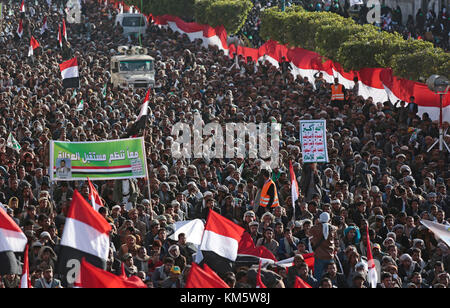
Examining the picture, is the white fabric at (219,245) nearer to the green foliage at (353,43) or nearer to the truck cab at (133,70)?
the green foliage at (353,43)

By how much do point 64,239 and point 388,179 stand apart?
8817 mm

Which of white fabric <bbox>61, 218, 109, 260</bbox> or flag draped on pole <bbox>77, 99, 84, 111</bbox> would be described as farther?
flag draped on pole <bbox>77, 99, 84, 111</bbox>

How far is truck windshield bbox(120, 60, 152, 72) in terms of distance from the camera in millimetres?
37312

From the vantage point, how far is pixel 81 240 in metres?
11.5

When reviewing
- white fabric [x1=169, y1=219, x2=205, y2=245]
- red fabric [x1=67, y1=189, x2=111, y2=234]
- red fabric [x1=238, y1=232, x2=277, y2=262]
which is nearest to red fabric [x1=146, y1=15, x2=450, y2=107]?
white fabric [x1=169, y1=219, x2=205, y2=245]

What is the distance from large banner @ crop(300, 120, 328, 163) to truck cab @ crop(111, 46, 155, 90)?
15.8 metres

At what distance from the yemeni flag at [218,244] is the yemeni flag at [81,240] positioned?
1.65 meters

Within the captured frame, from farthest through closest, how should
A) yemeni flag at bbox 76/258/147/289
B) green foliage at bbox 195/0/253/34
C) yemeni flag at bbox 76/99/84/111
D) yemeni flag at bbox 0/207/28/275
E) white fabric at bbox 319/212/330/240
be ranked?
green foliage at bbox 195/0/253/34 < yemeni flag at bbox 76/99/84/111 < white fabric at bbox 319/212/330/240 < yemeni flag at bbox 0/207/28/275 < yemeni flag at bbox 76/258/147/289

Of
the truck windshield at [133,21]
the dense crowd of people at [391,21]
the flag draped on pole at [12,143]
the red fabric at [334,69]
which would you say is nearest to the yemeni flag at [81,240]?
the flag draped on pole at [12,143]

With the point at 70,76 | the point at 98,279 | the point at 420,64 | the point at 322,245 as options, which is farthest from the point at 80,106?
the point at 98,279

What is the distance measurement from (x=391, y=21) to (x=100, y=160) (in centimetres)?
3709

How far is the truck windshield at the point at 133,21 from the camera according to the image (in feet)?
167

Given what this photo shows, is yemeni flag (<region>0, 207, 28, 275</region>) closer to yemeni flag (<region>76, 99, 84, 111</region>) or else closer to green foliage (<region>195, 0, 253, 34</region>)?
yemeni flag (<region>76, 99, 84, 111</region>)
